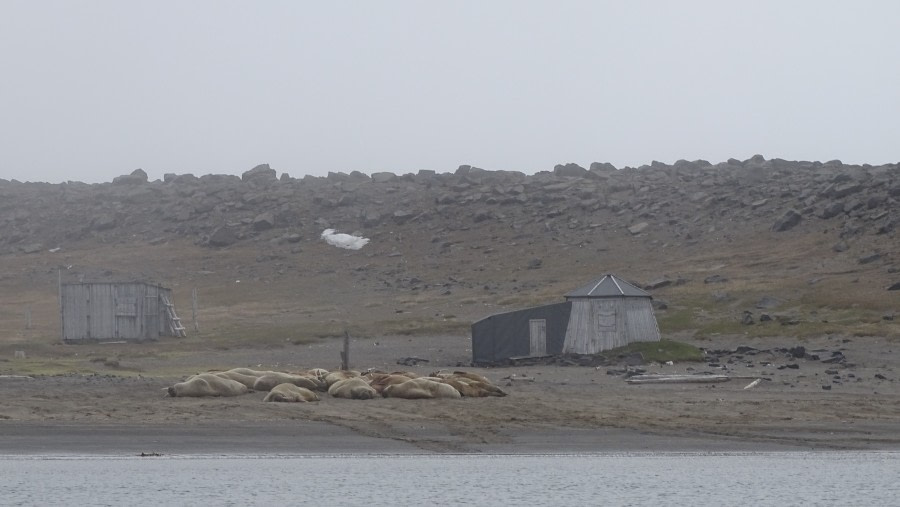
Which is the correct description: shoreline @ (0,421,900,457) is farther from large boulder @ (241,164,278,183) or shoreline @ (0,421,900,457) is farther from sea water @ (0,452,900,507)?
large boulder @ (241,164,278,183)

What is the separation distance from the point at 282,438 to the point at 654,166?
81.5m

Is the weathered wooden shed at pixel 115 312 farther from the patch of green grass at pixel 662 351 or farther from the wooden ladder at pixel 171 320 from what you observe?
the patch of green grass at pixel 662 351

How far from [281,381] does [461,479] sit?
8.14 m

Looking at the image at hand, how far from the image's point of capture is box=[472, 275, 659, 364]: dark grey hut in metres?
40.5

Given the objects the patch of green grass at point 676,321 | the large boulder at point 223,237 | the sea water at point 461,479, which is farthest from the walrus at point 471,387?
the large boulder at point 223,237

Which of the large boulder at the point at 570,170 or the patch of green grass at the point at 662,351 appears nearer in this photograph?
the patch of green grass at the point at 662,351

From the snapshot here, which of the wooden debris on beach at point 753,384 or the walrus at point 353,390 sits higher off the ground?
the walrus at point 353,390

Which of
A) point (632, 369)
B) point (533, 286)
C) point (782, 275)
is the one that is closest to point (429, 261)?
point (533, 286)

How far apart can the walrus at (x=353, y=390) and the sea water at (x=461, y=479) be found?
19.7 ft

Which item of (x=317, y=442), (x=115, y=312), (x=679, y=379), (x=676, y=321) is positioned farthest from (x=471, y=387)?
(x=115, y=312)

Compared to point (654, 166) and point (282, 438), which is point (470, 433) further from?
point (654, 166)

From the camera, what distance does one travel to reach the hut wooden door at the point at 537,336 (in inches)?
1601

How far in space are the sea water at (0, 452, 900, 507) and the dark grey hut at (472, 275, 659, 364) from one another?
1908 cm

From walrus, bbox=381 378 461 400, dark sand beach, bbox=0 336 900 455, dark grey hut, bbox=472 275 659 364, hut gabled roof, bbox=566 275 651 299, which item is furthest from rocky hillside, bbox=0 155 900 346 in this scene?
walrus, bbox=381 378 461 400
